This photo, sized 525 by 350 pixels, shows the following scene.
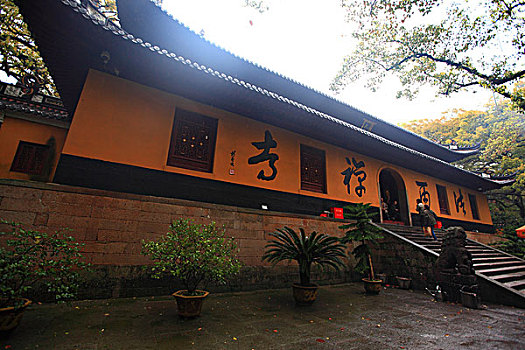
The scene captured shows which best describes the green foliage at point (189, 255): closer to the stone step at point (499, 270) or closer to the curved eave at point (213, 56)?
the curved eave at point (213, 56)

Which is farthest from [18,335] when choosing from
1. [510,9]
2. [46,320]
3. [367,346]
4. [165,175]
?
[510,9]

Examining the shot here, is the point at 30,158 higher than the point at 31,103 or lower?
lower

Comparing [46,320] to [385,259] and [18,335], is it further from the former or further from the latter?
[385,259]

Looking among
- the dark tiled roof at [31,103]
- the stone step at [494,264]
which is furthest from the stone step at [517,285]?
the dark tiled roof at [31,103]

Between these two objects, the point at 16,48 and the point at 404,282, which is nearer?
the point at 404,282

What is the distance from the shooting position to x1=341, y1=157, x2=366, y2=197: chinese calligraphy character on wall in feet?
30.2

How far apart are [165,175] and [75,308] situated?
3.06 metres

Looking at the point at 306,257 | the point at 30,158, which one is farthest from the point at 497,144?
the point at 30,158

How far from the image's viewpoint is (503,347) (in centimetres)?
284

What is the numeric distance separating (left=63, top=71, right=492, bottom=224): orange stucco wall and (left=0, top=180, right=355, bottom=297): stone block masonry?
1.00m

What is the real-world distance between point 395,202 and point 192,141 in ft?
36.0

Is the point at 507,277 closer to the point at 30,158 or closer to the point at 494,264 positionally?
the point at 494,264

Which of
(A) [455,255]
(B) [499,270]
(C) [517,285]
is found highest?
(A) [455,255]

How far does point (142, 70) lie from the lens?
5371mm
